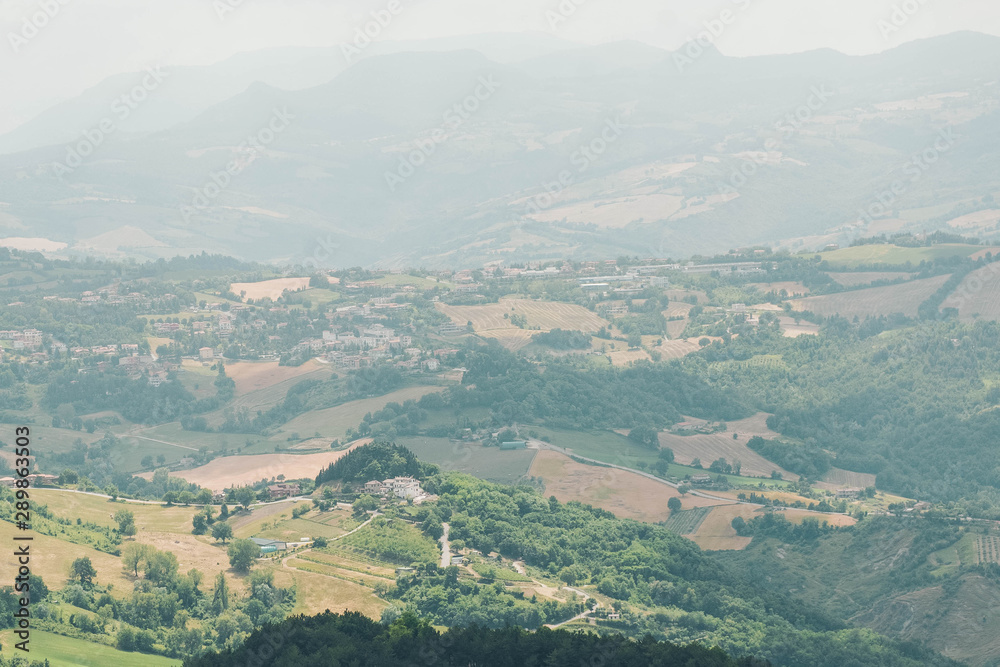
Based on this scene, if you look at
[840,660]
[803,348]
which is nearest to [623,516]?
[840,660]

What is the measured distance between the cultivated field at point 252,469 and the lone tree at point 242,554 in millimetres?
35628

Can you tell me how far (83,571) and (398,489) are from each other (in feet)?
78.9

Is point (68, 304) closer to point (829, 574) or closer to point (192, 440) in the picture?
point (192, 440)

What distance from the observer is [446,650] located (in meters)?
58.8

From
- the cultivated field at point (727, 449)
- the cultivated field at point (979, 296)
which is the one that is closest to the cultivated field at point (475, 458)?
the cultivated field at point (727, 449)

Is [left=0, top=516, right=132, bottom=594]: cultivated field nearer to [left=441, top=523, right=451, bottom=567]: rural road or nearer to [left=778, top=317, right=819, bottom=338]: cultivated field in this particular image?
[left=441, top=523, right=451, bottom=567]: rural road

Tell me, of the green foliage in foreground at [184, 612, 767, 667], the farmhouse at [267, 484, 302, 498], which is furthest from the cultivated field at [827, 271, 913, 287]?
the green foliage in foreground at [184, 612, 767, 667]

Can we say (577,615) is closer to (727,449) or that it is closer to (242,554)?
(242,554)

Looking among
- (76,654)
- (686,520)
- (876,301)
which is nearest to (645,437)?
(686,520)

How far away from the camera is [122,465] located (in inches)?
5231

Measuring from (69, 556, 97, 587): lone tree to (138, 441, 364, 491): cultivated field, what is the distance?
41.8 meters

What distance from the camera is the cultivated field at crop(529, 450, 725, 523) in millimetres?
108875

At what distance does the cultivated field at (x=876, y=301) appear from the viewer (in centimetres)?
17038

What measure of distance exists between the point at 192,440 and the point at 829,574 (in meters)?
69.9
